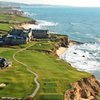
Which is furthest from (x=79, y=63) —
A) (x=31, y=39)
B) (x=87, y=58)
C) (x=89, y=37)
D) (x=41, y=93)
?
(x=89, y=37)

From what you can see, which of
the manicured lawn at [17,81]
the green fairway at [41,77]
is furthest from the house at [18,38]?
the manicured lawn at [17,81]

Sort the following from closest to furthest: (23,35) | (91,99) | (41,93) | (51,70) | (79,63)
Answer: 1. (41,93)
2. (91,99)
3. (51,70)
4. (79,63)
5. (23,35)

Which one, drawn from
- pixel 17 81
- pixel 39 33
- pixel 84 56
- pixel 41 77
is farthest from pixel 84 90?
pixel 39 33

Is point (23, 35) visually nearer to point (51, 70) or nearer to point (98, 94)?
point (51, 70)

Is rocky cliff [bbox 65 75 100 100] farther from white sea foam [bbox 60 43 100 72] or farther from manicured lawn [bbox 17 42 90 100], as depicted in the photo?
white sea foam [bbox 60 43 100 72]

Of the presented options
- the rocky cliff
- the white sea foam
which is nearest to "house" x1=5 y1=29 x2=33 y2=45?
the white sea foam

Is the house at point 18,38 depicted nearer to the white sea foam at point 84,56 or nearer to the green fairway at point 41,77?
the white sea foam at point 84,56
